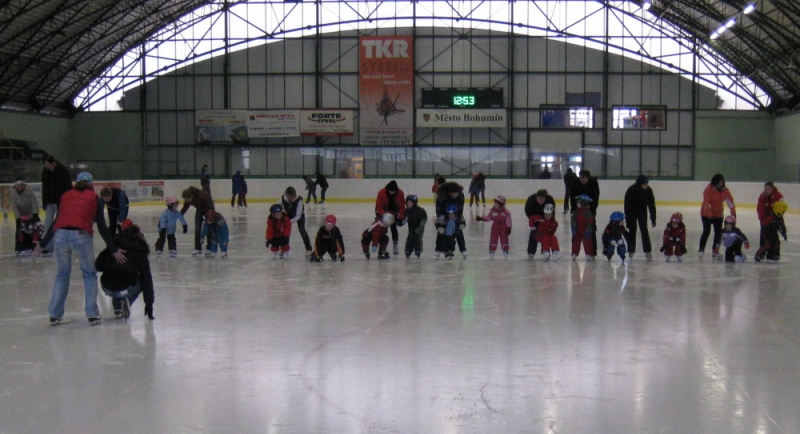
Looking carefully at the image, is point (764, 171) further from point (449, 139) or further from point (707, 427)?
point (707, 427)

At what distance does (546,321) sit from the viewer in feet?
24.5

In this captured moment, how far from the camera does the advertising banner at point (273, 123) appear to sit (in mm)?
36500

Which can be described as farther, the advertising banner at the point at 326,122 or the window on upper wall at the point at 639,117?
the advertising banner at the point at 326,122

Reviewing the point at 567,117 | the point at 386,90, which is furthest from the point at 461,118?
the point at 567,117

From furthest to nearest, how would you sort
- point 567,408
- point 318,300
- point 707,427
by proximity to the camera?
point 318,300 < point 567,408 < point 707,427

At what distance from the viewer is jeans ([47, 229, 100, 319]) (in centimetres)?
696

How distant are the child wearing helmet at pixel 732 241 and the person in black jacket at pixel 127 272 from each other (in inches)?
335

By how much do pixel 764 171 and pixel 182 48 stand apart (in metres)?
25.1

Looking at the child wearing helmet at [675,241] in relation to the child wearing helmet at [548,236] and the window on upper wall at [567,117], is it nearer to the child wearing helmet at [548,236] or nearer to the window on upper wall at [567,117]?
the child wearing helmet at [548,236]

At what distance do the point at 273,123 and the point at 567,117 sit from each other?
1316 cm

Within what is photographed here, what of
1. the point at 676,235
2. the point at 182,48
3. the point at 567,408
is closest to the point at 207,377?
the point at 567,408

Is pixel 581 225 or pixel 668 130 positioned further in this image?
pixel 668 130

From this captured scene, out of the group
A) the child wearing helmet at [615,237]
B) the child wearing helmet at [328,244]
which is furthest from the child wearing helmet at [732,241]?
the child wearing helmet at [328,244]

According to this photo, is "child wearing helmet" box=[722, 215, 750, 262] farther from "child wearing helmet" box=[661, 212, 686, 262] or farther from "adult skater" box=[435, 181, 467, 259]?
"adult skater" box=[435, 181, 467, 259]
